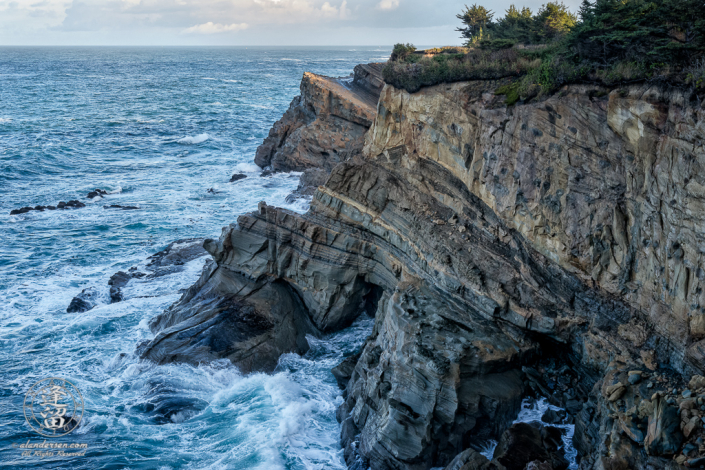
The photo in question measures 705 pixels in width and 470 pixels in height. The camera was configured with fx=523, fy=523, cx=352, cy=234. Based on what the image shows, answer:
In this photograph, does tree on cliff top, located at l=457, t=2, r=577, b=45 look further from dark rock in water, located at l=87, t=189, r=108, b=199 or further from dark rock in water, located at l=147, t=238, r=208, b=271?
dark rock in water, located at l=87, t=189, r=108, b=199

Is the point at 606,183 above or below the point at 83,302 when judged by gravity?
above

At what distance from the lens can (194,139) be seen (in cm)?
6200

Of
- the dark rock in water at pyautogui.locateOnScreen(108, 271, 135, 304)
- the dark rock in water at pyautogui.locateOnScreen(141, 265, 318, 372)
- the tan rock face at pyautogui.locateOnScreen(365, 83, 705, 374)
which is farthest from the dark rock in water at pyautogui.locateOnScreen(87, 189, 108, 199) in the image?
the tan rock face at pyautogui.locateOnScreen(365, 83, 705, 374)

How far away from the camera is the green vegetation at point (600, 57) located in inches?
555

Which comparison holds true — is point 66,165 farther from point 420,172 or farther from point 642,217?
point 642,217

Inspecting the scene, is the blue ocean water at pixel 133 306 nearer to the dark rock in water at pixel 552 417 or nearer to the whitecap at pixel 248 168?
the whitecap at pixel 248 168

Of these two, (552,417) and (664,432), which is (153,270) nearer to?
(552,417)

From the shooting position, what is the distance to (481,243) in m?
19.1

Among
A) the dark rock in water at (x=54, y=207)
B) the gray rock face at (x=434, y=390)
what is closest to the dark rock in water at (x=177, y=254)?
the dark rock in water at (x=54, y=207)

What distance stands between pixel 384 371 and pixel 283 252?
8771 mm

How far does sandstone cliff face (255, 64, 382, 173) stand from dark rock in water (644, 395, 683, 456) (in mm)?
31427

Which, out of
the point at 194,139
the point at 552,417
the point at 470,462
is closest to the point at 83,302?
the point at 470,462

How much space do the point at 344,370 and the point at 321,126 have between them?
27.3 meters

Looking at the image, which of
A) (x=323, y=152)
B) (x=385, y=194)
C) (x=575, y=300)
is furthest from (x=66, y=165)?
(x=575, y=300)
